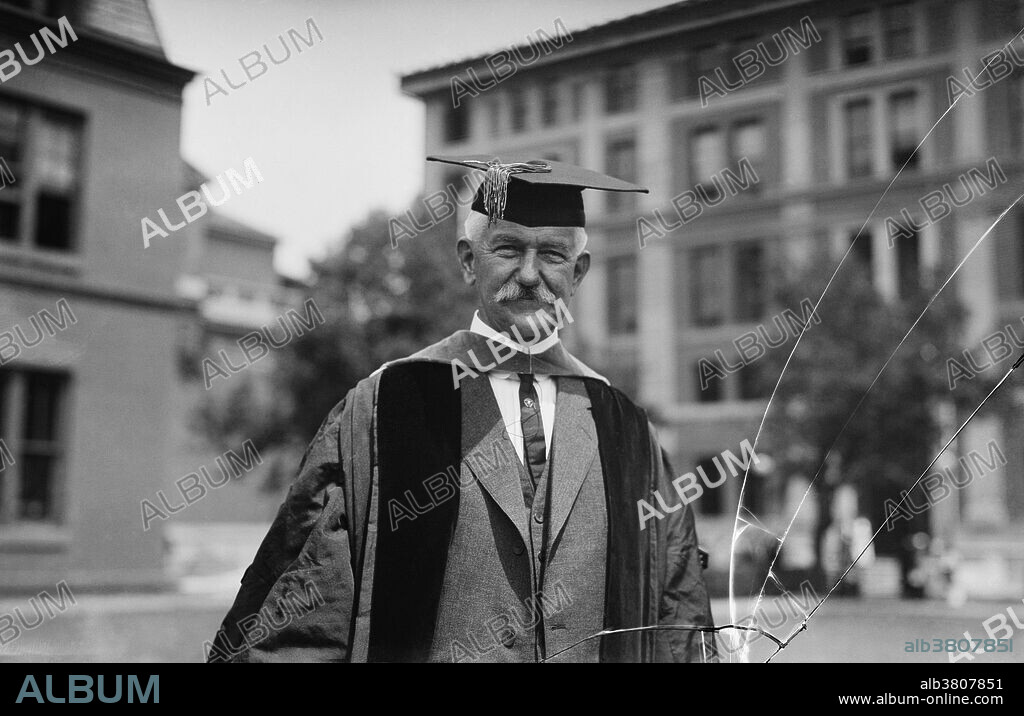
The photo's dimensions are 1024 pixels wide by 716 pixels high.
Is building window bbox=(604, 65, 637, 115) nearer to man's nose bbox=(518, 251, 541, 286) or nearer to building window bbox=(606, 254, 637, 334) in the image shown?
building window bbox=(606, 254, 637, 334)

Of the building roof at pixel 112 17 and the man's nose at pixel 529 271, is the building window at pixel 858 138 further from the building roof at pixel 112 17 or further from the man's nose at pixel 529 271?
the building roof at pixel 112 17

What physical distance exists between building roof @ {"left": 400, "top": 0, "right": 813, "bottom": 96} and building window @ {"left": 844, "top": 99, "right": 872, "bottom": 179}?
0.32 m

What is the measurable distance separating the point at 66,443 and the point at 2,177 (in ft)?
2.59

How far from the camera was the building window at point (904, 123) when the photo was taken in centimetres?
267

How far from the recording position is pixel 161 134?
2.74m

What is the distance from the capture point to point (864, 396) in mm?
4293

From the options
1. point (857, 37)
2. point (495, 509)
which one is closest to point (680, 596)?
point (495, 509)

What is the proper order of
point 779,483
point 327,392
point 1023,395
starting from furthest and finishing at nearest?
point 1023,395, point 779,483, point 327,392

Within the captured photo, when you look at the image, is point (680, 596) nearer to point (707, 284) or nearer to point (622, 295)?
point (622, 295)

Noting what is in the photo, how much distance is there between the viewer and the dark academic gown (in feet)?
5.96

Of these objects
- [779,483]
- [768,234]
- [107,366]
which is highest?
[768,234]
